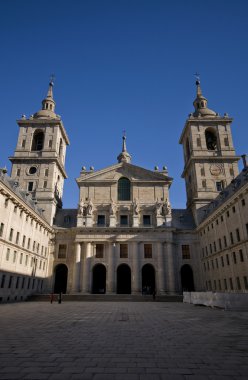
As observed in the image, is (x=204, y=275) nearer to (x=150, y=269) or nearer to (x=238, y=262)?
(x=150, y=269)

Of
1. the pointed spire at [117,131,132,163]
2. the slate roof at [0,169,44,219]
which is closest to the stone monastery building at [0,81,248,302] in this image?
the slate roof at [0,169,44,219]

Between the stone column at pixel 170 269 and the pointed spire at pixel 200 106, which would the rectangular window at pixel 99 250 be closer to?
the stone column at pixel 170 269

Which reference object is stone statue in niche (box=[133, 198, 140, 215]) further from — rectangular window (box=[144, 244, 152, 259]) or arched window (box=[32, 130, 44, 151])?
arched window (box=[32, 130, 44, 151])

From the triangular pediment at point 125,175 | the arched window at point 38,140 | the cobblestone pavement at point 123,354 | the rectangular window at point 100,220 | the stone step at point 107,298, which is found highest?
the arched window at point 38,140

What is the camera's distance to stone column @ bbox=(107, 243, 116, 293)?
148 ft

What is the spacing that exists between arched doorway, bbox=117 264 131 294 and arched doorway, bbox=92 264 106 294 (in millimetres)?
2726

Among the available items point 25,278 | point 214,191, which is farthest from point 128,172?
point 25,278

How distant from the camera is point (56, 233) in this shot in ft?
168

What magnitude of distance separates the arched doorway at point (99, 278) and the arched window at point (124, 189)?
44.2ft

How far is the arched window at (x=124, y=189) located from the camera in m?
52.8

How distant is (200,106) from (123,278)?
1732 inches

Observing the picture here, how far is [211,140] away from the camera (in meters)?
61.0

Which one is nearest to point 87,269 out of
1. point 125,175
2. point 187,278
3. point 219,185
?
point 187,278

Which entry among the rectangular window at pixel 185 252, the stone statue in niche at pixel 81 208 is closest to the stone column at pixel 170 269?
the rectangular window at pixel 185 252
